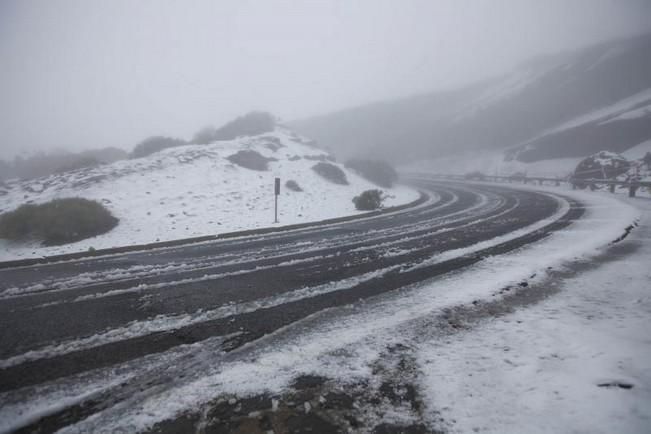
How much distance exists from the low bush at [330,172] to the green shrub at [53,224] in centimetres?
1626

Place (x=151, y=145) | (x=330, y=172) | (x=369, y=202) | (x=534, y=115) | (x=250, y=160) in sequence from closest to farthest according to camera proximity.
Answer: (x=369, y=202)
(x=250, y=160)
(x=330, y=172)
(x=151, y=145)
(x=534, y=115)

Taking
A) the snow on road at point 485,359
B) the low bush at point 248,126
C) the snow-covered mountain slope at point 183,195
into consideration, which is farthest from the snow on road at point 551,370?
the low bush at point 248,126

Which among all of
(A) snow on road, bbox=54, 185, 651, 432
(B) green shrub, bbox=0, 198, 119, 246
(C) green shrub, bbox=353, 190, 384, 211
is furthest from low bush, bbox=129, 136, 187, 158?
(A) snow on road, bbox=54, 185, 651, 432

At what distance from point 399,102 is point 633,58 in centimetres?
4718

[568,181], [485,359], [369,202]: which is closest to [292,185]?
[369,202]

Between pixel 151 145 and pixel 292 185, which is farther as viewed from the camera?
pixel 151 145

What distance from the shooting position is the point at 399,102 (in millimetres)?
82500

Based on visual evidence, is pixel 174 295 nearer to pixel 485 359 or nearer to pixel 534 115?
pixel 485 359

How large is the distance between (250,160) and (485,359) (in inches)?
894

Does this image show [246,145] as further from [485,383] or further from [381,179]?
[485,383]

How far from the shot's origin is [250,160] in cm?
2341

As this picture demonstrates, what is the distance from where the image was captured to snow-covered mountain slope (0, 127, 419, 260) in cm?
1151

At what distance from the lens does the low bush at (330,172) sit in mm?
24453

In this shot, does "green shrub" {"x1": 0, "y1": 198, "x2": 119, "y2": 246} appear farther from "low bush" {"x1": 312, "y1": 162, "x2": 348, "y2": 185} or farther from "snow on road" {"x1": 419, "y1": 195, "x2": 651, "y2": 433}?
"low bush" {"x1": 312, "y1": 162, "x2": 348, "y2": 185}
